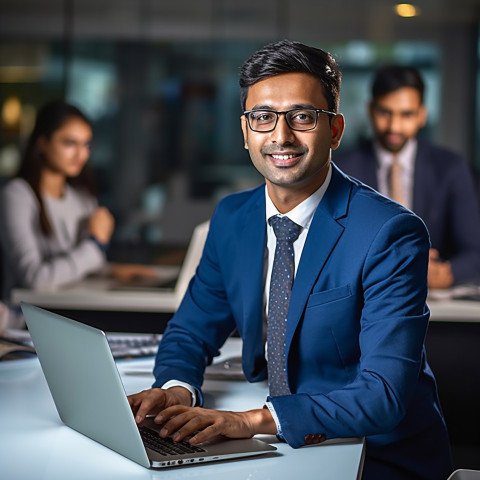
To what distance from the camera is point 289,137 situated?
1826mm

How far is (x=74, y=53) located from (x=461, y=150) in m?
3.18

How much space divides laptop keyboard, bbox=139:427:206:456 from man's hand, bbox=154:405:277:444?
0.04 ft

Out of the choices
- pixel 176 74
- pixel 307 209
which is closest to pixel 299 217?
pixel 307 209

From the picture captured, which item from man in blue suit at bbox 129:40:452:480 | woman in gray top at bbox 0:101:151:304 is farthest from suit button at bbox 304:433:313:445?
woman in gray top at bbox 0:101:151:304

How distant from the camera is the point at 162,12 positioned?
6.39 metres

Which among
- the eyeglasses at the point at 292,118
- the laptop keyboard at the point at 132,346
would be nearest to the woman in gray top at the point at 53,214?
the laptop keyboard at the point at 132,346

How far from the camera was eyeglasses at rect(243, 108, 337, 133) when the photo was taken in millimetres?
1838

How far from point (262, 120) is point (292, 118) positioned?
0.23 ft

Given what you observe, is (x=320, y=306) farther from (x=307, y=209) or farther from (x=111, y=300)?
(x=111, y=300)

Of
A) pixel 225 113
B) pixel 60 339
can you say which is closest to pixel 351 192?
pixel 60 339

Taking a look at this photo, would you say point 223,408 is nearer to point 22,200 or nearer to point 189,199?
point 22,200

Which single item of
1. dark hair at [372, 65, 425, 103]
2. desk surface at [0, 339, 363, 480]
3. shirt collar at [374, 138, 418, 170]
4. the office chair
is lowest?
the office chair

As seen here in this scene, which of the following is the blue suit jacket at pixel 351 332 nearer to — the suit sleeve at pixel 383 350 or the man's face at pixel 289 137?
the suit sleeve at pixel 383 350

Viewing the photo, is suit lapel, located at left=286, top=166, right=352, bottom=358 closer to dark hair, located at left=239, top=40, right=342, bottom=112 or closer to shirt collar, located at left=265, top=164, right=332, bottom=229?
shirt collar, located at left=265, top=164, right=332, bottom=229
